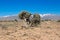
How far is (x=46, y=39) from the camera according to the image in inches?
835

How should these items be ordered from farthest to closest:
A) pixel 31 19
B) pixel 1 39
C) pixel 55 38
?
pixel 31 19
pixel 55 38
pixel 1 39

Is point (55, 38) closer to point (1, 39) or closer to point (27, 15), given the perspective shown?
point (1, 39)

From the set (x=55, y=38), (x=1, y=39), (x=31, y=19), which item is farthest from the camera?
(x=31, y=19)

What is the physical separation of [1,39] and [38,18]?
2080 centimetres

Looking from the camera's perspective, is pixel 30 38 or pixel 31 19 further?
pixel 31 19

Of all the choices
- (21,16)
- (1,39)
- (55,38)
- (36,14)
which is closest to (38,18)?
(36,14)

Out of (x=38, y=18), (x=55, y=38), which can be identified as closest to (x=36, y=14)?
(x=38, y=18)

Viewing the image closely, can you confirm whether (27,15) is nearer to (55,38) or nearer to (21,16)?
(21,16)

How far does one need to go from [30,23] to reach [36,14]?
8.29 feet

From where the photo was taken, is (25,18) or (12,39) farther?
(25,18)

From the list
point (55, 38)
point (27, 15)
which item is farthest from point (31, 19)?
point (55, 38)

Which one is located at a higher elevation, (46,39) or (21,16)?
(21,16)

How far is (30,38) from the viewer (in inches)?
837

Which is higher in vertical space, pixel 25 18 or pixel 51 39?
pixel 25 18
